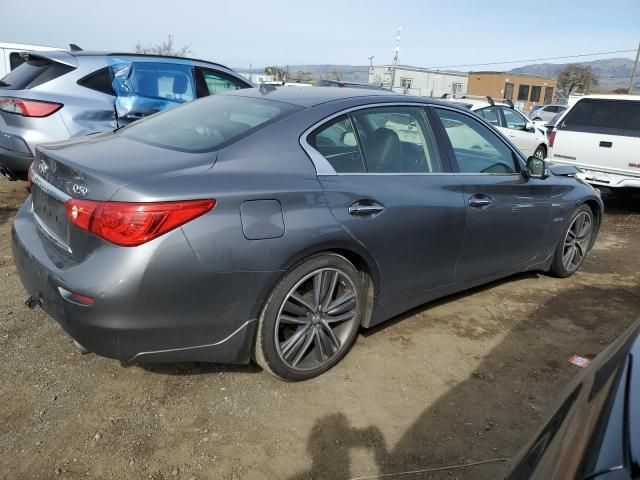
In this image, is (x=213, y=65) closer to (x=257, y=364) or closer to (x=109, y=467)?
(x=257, y=364)

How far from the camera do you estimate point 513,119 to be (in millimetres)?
11383

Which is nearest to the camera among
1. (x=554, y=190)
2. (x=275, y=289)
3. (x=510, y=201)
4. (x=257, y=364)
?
(x=275, y=289)

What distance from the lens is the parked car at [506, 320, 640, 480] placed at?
1.06 meters

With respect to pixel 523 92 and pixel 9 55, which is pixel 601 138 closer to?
pixel 9 55

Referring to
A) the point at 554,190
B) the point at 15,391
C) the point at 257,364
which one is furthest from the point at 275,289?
the point at 554,190

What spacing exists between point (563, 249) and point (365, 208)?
2641 millimetres

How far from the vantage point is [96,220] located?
2.27 metres

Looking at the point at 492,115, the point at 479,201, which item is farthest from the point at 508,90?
the point at 479,201

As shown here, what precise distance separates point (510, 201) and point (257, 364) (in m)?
A: 2.16

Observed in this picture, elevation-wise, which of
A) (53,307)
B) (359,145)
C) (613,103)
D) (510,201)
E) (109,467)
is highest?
(613,103)

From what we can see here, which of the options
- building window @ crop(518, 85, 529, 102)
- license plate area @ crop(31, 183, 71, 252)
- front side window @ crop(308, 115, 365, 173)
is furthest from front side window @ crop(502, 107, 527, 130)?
building window @ crop(518, 85, 529, 102)

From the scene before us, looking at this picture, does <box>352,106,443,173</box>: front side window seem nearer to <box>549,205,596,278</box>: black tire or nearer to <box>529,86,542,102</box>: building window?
<box>549,205,596,278</box>: black tire

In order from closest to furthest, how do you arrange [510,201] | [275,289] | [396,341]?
[275,289] < [396,341] < [510,201]

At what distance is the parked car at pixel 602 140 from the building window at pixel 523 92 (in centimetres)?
5498
